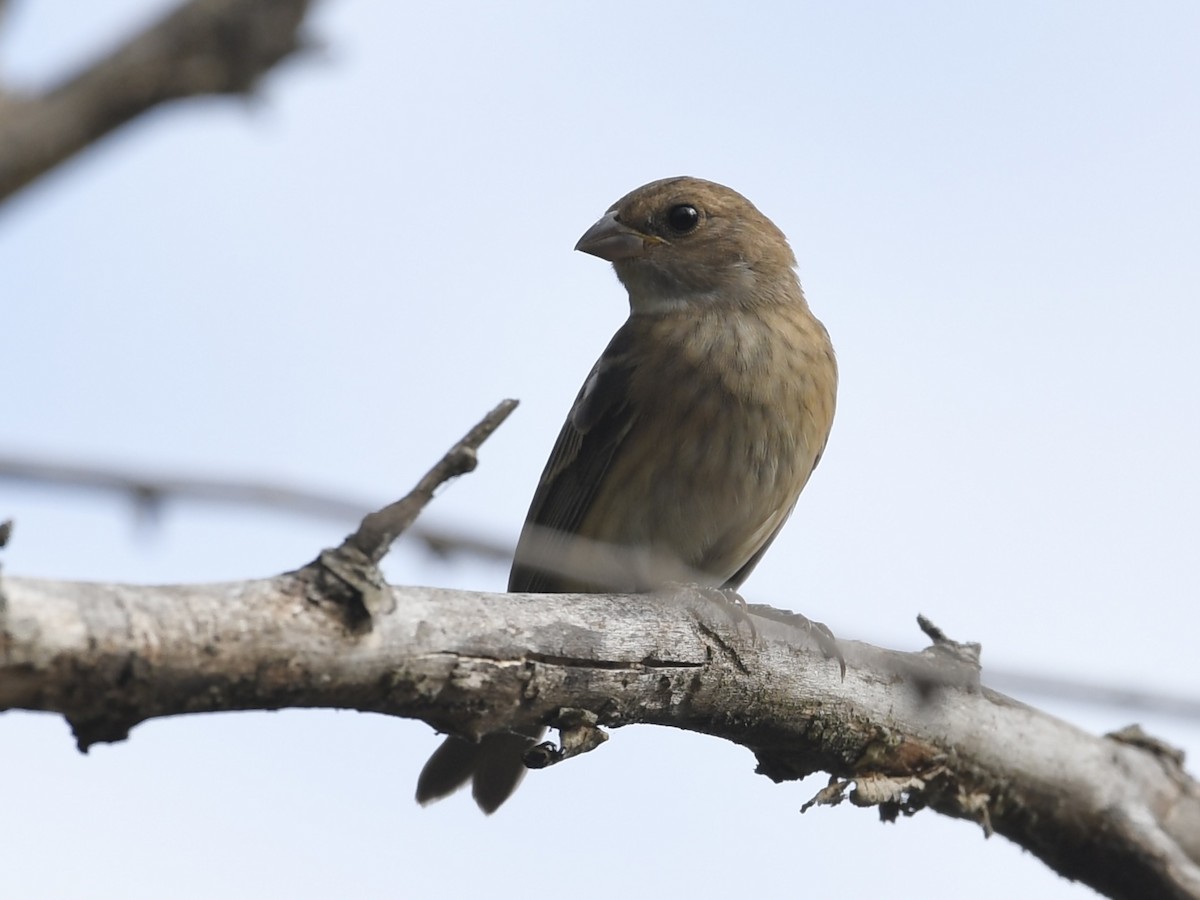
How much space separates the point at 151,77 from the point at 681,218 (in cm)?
515

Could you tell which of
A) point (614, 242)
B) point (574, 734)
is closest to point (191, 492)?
point (574, 734)

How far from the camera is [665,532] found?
5.43 m

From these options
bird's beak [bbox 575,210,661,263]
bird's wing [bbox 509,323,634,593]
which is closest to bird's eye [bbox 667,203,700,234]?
bird's beak [bbox 575,210,661,263]

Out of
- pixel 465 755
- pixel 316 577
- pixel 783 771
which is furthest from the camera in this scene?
pixel 465 755

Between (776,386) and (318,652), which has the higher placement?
(776,386)

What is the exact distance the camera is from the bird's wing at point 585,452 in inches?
219

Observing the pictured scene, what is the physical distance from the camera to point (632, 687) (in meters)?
3.65

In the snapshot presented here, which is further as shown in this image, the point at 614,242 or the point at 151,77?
the point at 614,242

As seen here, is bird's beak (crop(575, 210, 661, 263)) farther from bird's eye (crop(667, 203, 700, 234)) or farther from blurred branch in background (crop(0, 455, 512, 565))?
blurred branch in background (crop(0, 455, 512, 565))

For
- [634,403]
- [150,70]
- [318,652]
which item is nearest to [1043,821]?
[634,403]

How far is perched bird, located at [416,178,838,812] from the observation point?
17.5 ft

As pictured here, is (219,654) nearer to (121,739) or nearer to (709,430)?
(121,739)

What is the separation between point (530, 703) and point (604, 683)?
296mm

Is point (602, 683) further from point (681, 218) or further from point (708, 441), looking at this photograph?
point (681, 218)
